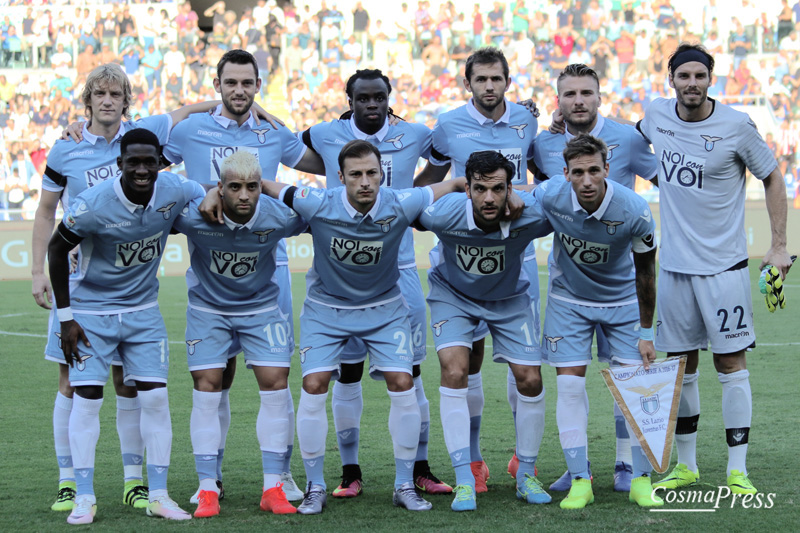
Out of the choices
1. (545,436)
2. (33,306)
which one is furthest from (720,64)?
(545,436)

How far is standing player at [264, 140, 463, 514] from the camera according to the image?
186 inches

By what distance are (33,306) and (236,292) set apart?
989cm

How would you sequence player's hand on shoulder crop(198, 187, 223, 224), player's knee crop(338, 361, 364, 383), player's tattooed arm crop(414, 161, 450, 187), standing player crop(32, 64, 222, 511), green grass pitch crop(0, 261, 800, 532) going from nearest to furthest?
1. green grass pitch crop(0, 261, 800, 532)
2. player's hand on shoulder crop(198, 187, 223, 224)
3. standing player crop(32, 64, 222, 511)
4. player's knee crop(338, 361, 364, 383)
5. player's tattooed arm crop(414, 161, 450, 187)

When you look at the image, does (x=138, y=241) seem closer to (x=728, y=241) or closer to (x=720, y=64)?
(x=728, y=241)

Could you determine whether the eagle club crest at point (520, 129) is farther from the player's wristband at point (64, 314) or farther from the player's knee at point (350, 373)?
the player's wristband at point (64, 314)

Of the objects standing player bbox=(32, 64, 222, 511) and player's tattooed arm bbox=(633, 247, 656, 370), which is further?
standing player bbox=(32, 64, 222, 511)

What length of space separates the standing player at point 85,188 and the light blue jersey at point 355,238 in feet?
3.49

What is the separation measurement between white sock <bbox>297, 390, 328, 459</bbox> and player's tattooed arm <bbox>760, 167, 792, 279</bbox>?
2364mm

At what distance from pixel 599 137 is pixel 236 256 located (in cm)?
214

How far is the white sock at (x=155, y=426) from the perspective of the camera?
4.65 m

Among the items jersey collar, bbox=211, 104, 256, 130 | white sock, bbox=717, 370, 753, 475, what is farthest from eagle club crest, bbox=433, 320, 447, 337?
jersey collar, bbox=211, 104, 256, 130

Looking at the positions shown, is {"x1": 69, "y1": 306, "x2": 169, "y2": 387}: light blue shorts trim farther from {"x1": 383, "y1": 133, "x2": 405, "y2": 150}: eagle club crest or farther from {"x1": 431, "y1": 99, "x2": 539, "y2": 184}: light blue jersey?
{"x1": 431, "y1": 99, "x2": 539, "y2": 184}: light blue jersey

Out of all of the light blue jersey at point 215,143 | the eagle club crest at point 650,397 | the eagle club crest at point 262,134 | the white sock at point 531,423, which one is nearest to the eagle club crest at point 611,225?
the eagle club crest at point 650,397

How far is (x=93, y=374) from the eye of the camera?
181 inches
